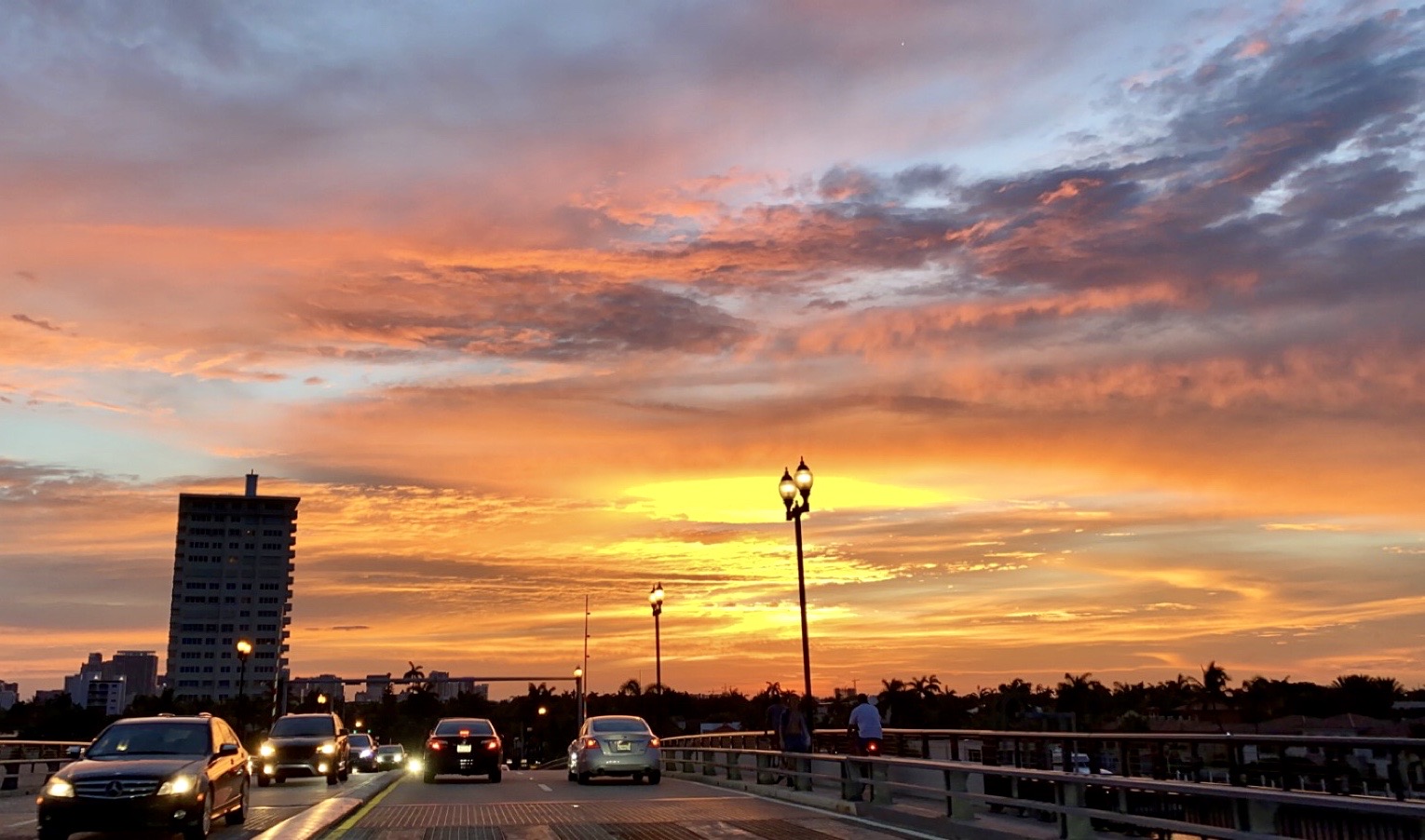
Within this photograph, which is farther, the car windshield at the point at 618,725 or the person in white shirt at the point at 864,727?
the car windshield at the point at 618,725

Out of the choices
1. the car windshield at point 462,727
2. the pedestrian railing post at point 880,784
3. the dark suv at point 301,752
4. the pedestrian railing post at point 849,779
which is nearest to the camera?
the pedestrian railing post at point 880,784

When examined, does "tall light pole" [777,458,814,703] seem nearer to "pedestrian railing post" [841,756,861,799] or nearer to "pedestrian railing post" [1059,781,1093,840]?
"pedestrian railing post" [841,756,861,799]

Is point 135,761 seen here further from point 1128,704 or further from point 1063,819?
point 1128,704

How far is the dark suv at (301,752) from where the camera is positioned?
3434 cm

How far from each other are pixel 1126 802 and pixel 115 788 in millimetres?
12029

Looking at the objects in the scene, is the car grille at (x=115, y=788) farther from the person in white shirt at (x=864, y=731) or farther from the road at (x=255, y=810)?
the person in white shirt at (x=864, y=731)

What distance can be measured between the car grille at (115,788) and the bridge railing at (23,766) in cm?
1211

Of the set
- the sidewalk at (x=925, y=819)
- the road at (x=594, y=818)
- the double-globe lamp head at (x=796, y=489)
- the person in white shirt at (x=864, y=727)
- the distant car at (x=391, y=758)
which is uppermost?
the double-globe lamp head at (x=796, y=489)

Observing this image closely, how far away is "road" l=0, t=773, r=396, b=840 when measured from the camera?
1777cm

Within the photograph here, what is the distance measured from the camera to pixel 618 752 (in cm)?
3136

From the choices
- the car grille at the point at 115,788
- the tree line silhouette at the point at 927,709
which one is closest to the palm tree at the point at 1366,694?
the tree line silhouette at the point at 927,709

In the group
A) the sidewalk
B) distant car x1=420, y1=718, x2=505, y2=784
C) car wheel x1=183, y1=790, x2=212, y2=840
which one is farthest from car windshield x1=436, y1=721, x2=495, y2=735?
car wheel x1=183, y1=790, x2=212, y2=840

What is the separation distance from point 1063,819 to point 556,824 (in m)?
8.09

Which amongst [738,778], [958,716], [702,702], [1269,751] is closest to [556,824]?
[1269,751]
